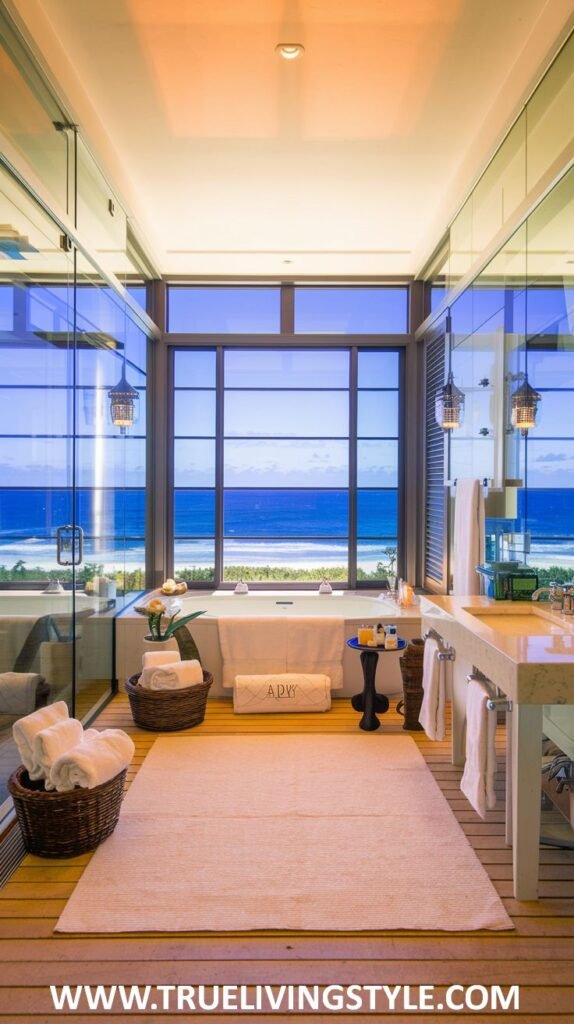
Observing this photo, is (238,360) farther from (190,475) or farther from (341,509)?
(190,475)

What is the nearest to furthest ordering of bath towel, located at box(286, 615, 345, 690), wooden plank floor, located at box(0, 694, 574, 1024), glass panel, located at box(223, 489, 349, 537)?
wooden plank floor, located at box(0, 694, 574, 1024)
bath towel, located at box(286, 615, 345, 690)
glass panel, located at box(223, 489, 349, 537)

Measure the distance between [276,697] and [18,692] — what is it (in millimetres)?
1780

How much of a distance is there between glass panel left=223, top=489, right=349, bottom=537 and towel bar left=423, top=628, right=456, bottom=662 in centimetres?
1760

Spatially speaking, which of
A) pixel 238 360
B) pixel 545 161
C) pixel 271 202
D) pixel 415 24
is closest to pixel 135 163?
pixel 271 202

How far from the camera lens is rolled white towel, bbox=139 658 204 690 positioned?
12.2 feet

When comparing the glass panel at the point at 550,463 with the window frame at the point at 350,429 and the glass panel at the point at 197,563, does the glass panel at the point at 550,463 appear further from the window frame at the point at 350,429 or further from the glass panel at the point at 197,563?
the glass panel at the point at 197,563

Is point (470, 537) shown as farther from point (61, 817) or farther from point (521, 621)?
point (61, 817)

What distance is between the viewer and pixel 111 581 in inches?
169

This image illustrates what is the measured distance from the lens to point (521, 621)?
289cm

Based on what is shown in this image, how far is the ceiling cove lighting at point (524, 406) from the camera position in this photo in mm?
2900

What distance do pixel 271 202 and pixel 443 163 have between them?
115 centimetres

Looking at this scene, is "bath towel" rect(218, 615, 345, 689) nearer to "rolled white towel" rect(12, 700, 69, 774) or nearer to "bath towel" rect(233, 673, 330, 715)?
"bath towel" rect(233, 673, 330, 715)

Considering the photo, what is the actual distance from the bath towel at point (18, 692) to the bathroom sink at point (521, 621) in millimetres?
1934

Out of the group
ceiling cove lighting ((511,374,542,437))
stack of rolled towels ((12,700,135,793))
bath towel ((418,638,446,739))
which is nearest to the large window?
bath towel ((418,638,446,739))
